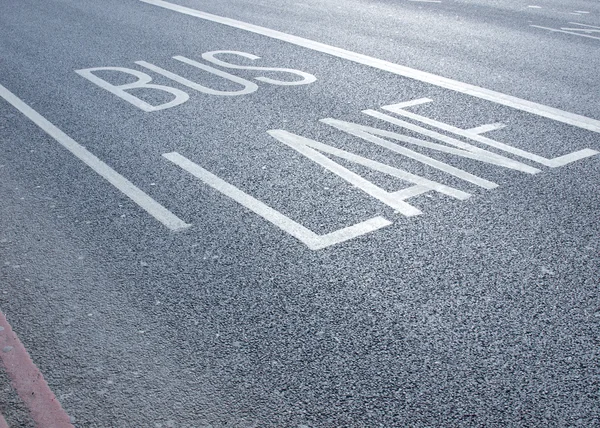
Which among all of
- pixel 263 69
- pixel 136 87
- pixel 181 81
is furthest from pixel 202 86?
pixel 263 69

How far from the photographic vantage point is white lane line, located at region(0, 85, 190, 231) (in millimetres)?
5496

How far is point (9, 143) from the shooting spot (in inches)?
274

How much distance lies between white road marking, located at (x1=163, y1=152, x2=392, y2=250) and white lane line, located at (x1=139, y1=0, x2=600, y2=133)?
11.0 feet

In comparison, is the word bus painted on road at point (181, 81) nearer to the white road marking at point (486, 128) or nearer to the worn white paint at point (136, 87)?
the worn white paint at point (136, 87)

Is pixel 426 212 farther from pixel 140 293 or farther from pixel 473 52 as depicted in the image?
pixel 473 52

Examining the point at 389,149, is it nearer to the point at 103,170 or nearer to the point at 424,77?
the point at 103,170

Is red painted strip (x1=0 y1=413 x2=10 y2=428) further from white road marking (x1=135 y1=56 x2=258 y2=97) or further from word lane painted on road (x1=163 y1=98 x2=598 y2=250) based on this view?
white road marking (x1=135 y1=56 x2=258 y2=97)

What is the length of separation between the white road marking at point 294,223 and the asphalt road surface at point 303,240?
2 centimetres

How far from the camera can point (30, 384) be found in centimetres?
373

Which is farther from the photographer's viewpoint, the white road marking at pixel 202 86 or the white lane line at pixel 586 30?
the white lane line at pixel 586 30

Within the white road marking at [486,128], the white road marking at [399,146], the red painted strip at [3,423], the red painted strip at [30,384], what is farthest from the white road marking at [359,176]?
the red painted strip at [3,423]

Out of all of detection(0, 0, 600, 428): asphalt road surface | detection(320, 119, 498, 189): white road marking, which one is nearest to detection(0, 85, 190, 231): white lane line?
detection(0, 0, 600, 428): asphalt road surface

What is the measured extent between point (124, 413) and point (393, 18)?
36.8ft

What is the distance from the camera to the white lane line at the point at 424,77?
25.1 feet
